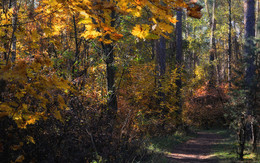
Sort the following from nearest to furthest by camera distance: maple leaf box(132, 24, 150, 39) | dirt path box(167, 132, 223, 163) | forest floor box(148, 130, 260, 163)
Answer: maple leaf box(132, 24, 150, 39) → forest floor box(148, 130, 260, 163) → dirt path box(167, 132, 223, 163)

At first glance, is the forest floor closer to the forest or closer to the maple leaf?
the forest

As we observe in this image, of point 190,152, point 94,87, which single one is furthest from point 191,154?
point 94,87

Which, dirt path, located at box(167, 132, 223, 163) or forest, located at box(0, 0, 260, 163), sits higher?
forest, located at box(0, 0, 260, 163)

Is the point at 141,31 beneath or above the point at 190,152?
above

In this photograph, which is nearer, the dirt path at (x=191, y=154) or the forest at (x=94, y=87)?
the forest at (x=94, y=87)

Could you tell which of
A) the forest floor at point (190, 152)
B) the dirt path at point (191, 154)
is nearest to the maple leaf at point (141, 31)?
the forest floor at point (190, 152)

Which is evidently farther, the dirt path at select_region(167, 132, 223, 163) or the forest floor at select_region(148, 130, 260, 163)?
the dirt path at select_region(167, 132, 223, 163)

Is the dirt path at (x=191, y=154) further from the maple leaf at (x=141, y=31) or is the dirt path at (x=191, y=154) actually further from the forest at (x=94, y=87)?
the maple leaf at (x=141, y=31)

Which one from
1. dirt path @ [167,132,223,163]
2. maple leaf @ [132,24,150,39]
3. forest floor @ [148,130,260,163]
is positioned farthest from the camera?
dirt path @ [167,132,223,163]

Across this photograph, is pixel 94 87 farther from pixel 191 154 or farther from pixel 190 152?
pixel 190 152

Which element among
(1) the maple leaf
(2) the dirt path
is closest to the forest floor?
(2) the dirt path

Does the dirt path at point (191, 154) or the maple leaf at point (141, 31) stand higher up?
the maple leaf at point (141, 31)

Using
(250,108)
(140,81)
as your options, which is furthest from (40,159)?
(140,81)

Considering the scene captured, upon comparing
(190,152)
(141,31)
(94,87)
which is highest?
(141,31)
